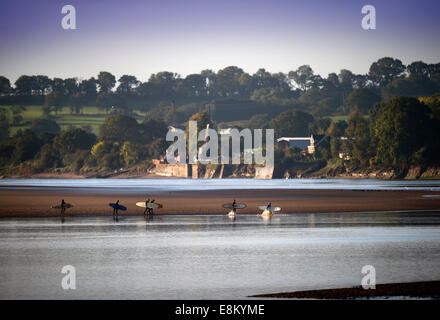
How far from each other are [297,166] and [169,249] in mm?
167405

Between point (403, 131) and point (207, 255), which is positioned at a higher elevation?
point (403, 131)

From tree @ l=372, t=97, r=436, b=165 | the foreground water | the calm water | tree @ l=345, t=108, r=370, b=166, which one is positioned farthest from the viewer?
tree @ l=345, t=108, r=370, b=166

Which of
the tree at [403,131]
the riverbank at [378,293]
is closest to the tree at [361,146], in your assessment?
the tree at [403,131]

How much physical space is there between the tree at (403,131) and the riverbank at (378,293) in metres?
138

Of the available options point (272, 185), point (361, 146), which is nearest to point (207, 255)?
point (272, 185)

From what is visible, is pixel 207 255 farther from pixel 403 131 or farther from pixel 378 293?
pixel 403 131

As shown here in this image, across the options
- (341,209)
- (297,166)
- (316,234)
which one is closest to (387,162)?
(297,166)

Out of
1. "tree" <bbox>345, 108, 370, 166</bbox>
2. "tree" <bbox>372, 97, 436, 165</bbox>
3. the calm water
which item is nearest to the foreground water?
the calm water

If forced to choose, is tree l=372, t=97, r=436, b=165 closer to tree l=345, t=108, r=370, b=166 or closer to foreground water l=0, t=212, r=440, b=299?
tree l=345, t=108, r=370, b=166

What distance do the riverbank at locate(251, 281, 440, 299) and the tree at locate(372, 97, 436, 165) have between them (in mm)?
138260

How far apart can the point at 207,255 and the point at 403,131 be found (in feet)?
437

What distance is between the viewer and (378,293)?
1816 cm

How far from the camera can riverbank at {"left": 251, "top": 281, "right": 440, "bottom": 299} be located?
58.3 feet
